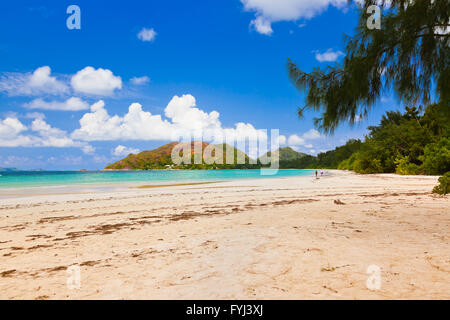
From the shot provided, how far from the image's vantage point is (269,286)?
2.60 m

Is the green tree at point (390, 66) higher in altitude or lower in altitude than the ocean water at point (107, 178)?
higher

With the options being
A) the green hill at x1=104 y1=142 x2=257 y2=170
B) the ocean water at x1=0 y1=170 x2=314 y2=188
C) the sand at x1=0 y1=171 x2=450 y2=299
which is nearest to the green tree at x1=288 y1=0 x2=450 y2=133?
the sand at x1=0 y1=171 x2=450 y2=299

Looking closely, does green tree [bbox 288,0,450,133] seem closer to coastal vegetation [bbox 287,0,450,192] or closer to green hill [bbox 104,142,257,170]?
coastal vegetation [bbox 287,0,450,192]

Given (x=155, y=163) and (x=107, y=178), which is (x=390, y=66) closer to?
(x=107, y=178)

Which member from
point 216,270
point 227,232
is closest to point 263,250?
point 216,270

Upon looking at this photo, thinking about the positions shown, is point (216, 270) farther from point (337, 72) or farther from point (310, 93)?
point (337, 72)

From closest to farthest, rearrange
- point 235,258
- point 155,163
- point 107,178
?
point 235,258, point 107,178, point 155,163

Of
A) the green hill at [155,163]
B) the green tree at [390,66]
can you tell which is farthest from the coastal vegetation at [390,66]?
the green hill at [155,163]

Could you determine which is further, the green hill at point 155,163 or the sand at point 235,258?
the green hill at point 155,163

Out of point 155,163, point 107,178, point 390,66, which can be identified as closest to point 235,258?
point 390,66

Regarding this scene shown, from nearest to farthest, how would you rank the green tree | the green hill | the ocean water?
the green tree < the ocean water < the green hill

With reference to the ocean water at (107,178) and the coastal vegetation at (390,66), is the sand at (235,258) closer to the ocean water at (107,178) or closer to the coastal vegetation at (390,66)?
the coastal vegetation at (390,66)

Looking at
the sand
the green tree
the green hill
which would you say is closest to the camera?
the sand

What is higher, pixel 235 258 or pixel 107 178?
pixel 235 258
